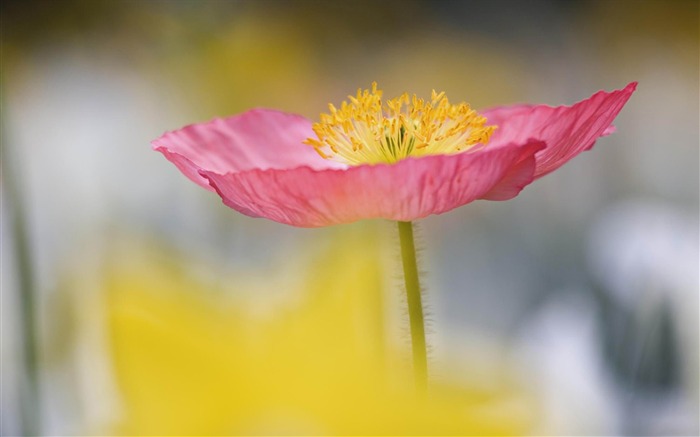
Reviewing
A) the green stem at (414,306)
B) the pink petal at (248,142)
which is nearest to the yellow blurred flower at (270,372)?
the green stem at (414,306)

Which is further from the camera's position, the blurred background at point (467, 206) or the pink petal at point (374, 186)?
the blurred background at point (467, 206)

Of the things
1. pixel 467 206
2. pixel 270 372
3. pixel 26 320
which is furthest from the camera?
pixel 467 206

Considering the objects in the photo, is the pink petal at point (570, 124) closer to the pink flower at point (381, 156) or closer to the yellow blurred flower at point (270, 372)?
the pink flower at point (381, 156)

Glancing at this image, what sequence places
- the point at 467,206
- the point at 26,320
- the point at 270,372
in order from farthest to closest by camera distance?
1. the point at 467,206
2. the point at 26,320
3. the point at 270,372

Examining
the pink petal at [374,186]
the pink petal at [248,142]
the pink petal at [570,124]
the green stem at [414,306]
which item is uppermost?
the pink petal at [248,142]

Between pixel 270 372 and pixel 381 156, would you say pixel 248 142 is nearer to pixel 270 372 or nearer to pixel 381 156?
pixel 381 156

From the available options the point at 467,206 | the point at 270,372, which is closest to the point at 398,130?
the point at 270,372

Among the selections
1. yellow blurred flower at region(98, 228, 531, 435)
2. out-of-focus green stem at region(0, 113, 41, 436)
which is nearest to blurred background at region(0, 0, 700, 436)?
out-of-focus green stem at region(0, 113, 41, 436)
